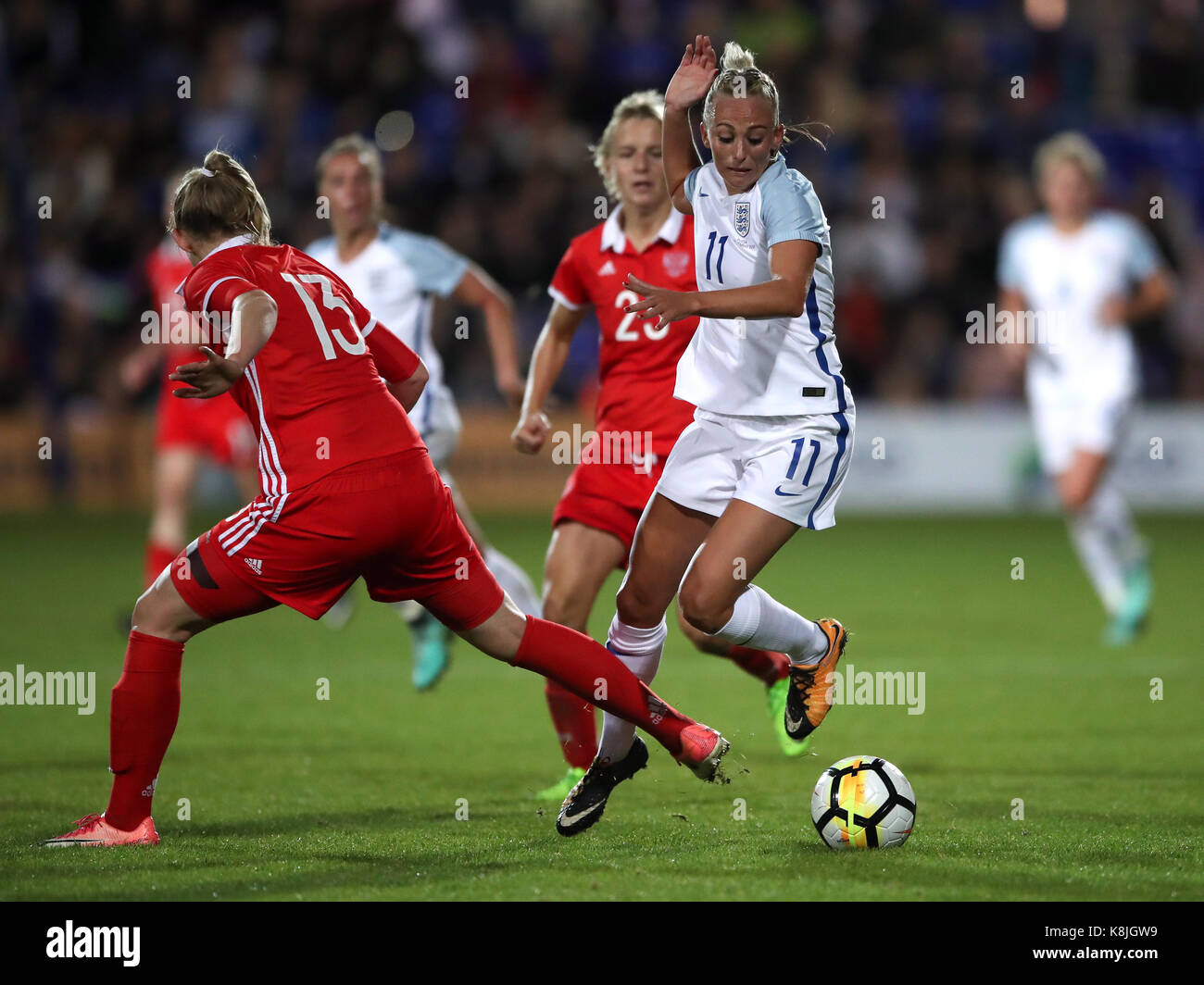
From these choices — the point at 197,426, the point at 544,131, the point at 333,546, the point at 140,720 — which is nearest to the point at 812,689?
the point at 333,546

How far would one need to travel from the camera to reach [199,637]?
10.5 meters

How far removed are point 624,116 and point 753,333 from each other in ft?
4.03

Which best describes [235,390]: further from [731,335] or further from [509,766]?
[509,766]

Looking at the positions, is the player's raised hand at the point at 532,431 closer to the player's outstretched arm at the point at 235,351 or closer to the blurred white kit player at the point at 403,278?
the player's outstretched arm at the point at 235,351

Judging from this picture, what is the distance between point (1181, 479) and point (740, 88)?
1370 cm

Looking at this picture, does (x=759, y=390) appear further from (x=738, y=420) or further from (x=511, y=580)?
(x=511, y=580)

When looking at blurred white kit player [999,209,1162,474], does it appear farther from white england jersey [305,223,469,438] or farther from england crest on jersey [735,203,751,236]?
england crest on jersey [735,203,751,236]

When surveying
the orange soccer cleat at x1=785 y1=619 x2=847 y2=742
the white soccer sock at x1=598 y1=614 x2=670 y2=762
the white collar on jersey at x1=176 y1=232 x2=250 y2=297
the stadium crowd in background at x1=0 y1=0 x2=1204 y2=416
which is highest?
the stadium crowd in background at x1=0 y1=0 x2=1204 y2=416

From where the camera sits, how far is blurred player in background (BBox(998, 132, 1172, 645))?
35.2 feet

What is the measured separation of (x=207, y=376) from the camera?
4570mm

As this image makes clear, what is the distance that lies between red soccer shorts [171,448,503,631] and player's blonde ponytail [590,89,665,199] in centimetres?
172

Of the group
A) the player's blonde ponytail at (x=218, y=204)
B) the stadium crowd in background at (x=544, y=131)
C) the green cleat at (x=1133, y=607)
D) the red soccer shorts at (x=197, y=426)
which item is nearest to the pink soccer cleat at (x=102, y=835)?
the player's blonde ponytail at (x=218, y=204)

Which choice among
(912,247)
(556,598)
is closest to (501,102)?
(912,247)
